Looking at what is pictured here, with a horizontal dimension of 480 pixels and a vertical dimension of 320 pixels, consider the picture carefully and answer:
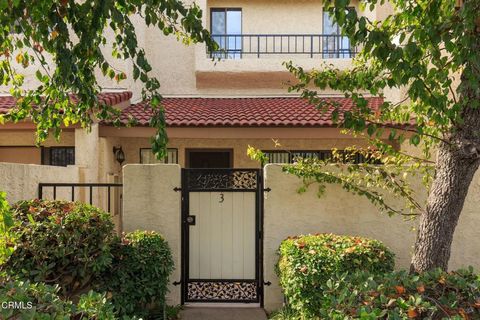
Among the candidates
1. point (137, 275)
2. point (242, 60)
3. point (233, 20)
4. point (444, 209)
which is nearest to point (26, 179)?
point (137, 275)

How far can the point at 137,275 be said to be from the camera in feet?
17.3

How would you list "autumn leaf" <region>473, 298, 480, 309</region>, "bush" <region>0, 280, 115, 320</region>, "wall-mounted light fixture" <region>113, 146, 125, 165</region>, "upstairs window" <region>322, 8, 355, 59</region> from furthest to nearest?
"upstairs window" <region>322, 8, 355, 59</region>, "wall-mounted light fixture" <region>113, 146, 125, 165</region>, "autumn leaf" <region>473, 298, 480, 309</region>, "bush" <region>0, 280, 115, 320</region>

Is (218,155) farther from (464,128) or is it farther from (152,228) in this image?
(464,128)

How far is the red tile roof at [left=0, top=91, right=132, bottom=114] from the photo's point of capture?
8.48 m

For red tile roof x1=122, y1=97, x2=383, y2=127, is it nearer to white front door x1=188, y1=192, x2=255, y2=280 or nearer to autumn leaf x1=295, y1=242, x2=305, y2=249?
white front door x1=188, y1=192, x2=255, y2=280

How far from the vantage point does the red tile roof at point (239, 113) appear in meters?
8.64

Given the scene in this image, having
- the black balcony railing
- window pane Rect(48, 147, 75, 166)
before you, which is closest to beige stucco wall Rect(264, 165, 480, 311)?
window pane Rect(48, 147, 75, 166)

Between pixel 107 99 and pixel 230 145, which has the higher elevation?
pixel 107 99

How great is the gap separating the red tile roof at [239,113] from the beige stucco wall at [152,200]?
74.9 inches

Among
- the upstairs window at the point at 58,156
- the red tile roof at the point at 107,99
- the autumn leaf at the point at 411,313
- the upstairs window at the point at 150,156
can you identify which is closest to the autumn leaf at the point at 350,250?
the autumn leaf at the point at 411,313

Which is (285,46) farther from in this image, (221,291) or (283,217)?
(221,291)

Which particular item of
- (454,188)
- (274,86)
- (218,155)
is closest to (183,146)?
(218,155)

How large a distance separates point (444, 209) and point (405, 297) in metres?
1.34

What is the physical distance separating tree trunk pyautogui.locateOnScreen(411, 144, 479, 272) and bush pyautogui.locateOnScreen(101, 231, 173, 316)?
3091 mm
